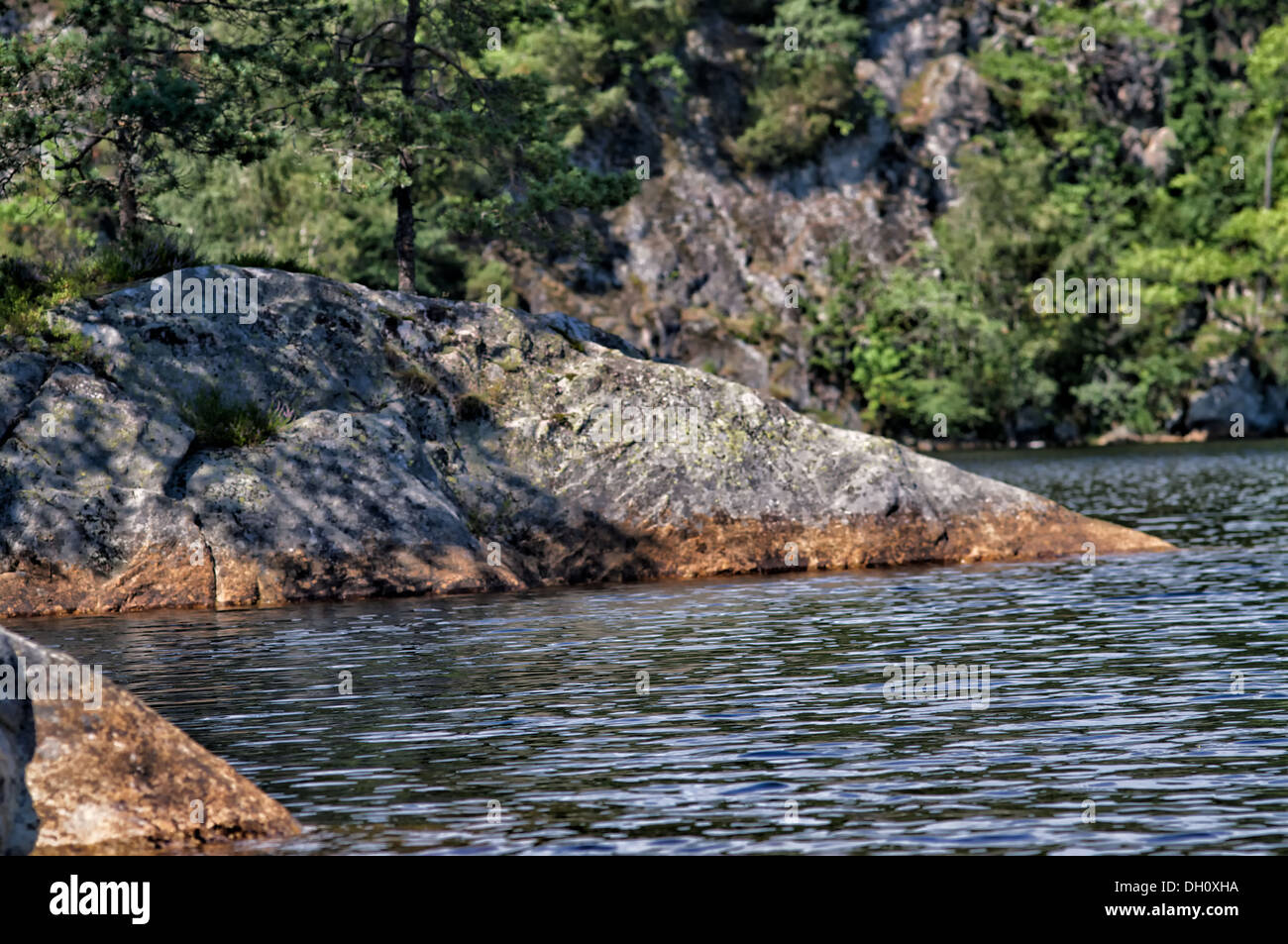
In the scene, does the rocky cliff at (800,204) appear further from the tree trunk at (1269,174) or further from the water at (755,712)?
the water at (755,712)

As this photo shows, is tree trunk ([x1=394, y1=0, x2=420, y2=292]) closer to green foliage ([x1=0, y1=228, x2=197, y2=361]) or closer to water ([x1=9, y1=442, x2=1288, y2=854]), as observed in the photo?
green foliage ([x1=0, y1=228, x2=197, y2=361])

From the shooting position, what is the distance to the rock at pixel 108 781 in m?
10.3

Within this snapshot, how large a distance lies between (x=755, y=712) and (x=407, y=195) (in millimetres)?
25035

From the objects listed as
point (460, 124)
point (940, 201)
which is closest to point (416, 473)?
point (460, 124)

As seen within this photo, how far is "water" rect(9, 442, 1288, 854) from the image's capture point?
10.3m

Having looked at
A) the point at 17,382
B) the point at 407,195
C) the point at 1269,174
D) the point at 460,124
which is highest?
the point at 1269,174

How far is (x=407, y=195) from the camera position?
3709cm

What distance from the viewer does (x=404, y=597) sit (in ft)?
86.2

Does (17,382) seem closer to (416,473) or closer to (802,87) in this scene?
(416,473)

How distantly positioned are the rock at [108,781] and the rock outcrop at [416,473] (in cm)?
1473

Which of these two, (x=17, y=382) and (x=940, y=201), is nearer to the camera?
(x=17, y=382)

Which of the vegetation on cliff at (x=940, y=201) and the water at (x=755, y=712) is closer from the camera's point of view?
the water at (x=755, y=712)

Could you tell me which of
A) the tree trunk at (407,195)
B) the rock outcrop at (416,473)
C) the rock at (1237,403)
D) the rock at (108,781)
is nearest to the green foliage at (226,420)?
the rock outcrop at (416,473)
